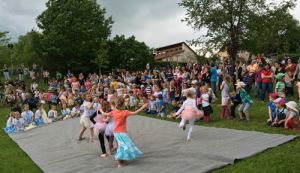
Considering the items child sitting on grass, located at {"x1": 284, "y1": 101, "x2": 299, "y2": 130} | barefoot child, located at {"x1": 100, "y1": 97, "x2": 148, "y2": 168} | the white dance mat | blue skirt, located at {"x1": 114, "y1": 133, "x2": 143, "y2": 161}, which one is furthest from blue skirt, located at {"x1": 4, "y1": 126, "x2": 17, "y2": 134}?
child sitting on grass, located at {"x1": 284, "y1": 101, "x2": 299, "y2": 130}

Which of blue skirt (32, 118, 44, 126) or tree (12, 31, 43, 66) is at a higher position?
tree (12, 31, 43, 66)

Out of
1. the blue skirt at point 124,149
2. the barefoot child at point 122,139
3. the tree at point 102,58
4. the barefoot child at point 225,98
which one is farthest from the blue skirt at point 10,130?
the tree at point 102,58

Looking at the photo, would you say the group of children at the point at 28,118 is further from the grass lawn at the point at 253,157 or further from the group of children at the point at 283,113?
the group of children at the point at 283,113

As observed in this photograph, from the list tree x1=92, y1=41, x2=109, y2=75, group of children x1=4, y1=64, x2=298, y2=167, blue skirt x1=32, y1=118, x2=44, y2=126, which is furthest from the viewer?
tree x1=92, y1=41, x2=109, y2=75

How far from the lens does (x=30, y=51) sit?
4716cm

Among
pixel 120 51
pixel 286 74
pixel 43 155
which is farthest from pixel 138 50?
pixel 43 155

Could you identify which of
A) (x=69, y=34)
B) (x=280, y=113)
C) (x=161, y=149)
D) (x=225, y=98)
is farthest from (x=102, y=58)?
(x=161, y=149)

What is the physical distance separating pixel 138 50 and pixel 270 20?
1105 inches

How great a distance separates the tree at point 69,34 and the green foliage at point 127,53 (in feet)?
8.06

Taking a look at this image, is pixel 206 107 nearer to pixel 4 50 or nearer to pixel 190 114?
pixel 190 114

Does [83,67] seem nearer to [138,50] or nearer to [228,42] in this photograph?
[138,50]

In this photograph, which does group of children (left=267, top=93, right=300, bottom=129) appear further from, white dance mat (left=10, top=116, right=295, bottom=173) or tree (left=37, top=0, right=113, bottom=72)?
tree (left=37, top=0, right=113, bottom=72)

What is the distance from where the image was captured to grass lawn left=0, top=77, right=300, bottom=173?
726 cm

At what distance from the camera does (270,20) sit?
18.0 metres
